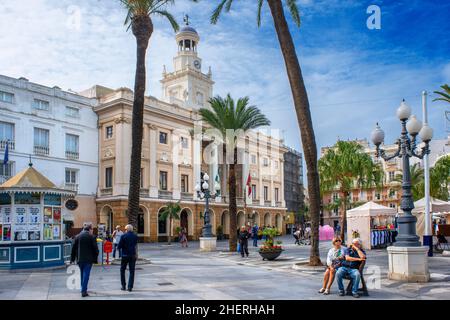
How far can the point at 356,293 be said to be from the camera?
10.5 metres

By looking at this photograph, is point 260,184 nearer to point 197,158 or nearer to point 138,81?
point 197,158

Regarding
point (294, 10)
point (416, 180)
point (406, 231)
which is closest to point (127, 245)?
point (406, 231)

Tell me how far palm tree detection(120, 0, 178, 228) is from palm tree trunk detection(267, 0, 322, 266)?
640cm

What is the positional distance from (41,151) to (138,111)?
1949cm

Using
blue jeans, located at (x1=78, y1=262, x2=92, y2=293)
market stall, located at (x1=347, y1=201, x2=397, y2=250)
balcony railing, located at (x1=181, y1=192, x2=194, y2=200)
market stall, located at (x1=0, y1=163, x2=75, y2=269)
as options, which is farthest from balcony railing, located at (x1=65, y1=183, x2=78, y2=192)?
blue jeans, located at (x1=78, y1=262, x2=92, y2=293)

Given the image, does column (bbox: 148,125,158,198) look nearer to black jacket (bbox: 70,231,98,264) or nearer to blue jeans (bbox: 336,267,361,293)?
black jacket (bbox: 70,231,98,264)

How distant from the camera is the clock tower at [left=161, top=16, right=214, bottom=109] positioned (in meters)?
53.9

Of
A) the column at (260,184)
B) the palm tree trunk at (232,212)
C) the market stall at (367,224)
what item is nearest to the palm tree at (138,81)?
the palm tree trunk at (232,212)

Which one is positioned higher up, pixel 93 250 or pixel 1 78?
pixel 1 78

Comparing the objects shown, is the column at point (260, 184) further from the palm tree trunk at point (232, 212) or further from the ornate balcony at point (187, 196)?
the palm tree trunk at point (232, 212)

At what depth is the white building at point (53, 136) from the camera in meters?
35.0
